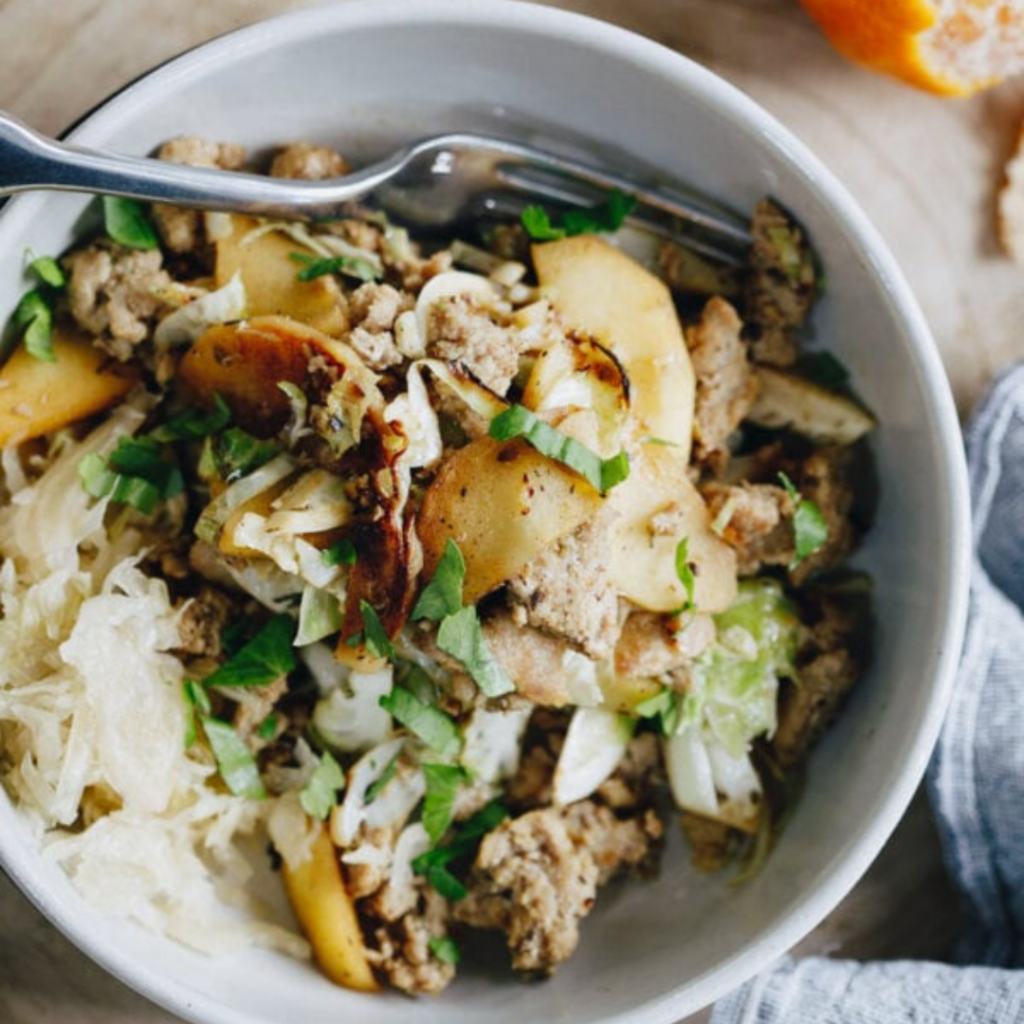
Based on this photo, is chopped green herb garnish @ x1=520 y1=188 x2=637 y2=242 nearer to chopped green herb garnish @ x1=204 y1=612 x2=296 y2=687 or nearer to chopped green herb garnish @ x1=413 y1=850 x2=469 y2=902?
chopped green herb garnish @ x1=204 y1=612 x2=296 y2=687

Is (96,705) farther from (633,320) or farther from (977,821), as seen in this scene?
(977,821)

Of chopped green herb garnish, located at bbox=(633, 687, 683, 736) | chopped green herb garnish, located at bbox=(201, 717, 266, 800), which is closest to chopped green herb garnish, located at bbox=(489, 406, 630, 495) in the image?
chopped green herb garnish, located at bbox=(633, 687, 683, 736)

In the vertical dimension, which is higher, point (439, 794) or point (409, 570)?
point (409, 570)

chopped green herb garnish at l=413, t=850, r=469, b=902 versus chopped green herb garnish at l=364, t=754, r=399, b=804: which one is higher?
chopped green herb garnish at l=364, t=754, r=399, b=804

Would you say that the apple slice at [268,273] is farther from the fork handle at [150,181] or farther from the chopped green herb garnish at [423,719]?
the chopped green herb garnish at [423,719]

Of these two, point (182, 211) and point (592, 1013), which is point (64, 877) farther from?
point (182, 211)

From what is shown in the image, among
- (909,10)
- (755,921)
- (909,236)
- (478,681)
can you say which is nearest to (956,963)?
(755,921)

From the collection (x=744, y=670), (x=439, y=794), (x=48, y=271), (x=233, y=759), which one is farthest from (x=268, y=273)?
(x=744, y=670)
